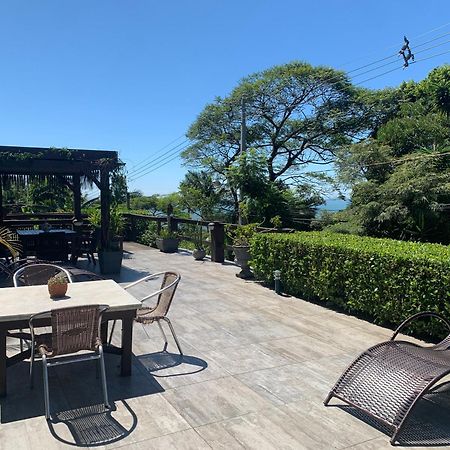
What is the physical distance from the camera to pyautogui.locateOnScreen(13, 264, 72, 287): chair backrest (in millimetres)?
3932

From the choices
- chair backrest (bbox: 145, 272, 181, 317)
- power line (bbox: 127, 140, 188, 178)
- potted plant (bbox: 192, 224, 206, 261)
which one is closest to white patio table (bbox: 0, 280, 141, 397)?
chair backrest (bbox: 145, 272, 181, 317)

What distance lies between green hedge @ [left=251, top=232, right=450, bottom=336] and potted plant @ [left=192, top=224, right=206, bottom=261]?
3.31 meters

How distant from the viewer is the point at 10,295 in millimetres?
3225

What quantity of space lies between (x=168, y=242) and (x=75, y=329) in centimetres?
820

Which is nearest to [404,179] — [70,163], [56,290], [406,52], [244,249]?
[406,52]

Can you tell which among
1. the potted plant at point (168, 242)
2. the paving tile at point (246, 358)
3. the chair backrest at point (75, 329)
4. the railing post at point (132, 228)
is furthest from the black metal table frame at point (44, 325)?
the railing post at point (132, 228)

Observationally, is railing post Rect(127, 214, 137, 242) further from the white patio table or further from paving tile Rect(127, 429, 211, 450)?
paving tile Rect(127, 429, 211, 450)

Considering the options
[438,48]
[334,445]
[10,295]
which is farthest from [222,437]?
[438,48]

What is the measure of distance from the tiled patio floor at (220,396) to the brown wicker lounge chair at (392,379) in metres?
0.10

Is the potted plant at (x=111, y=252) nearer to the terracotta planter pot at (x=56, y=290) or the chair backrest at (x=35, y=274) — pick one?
the chair backrest at (x=35, y=274)

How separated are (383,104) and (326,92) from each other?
9.97ft

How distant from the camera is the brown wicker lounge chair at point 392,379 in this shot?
2.32 meters

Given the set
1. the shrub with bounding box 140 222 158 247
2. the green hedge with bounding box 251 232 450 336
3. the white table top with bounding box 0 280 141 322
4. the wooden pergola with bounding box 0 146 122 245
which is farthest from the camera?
the shrub with bounding box 140 222 158 247

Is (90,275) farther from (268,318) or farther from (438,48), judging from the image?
(438,48)
